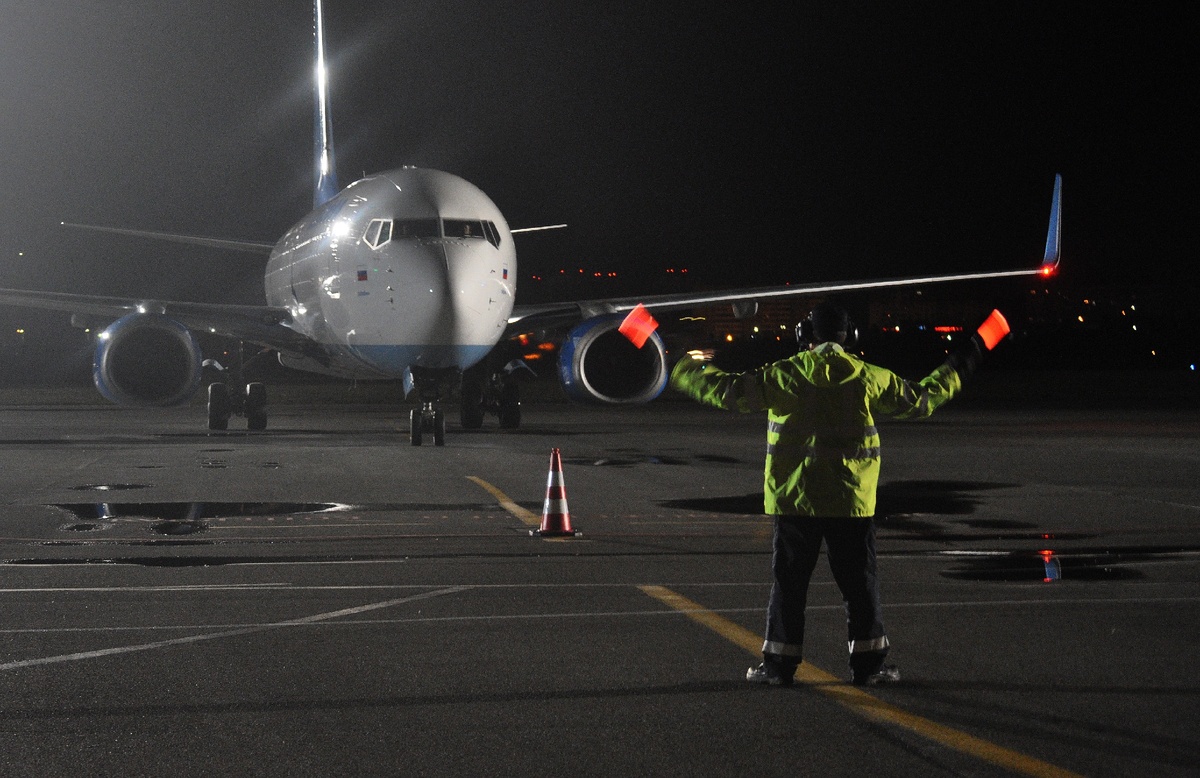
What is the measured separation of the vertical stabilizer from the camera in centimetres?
3428

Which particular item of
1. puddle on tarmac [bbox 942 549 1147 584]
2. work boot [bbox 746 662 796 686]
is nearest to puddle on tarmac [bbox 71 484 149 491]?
puddle on tarmac [bbox 942 549 1147 584]

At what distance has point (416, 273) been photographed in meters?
21.5

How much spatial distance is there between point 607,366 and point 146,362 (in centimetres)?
764

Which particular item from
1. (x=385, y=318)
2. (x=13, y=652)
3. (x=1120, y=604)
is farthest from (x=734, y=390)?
(x=385, y=318)

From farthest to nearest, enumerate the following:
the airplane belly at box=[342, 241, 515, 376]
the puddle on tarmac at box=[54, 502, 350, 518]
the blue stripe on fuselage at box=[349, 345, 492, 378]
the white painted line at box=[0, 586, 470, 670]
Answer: the blue stripe on fuselage at box=[349, 345, 492, 378] < the airplane belly at box=[342, 241, 515, 376] < the puddle on tarmac at box=[54, 502, 350, 518] < the white painted line at box=[0, 586, 470, 670]

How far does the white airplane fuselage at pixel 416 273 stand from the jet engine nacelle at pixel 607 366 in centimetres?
123

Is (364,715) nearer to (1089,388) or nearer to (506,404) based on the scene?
(506,404)

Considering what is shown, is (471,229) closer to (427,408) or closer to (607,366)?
(427,408)

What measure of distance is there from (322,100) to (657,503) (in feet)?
77.1

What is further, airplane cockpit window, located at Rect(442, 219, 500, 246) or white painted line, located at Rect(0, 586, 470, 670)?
airplane cockpit window, located at Rect(442, 219, 500, 246)

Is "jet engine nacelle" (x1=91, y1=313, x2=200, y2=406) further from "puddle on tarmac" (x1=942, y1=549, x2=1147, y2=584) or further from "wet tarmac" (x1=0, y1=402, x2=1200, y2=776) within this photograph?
"puddle on tarmac" (x1=942, y1=549, x2=1147, y2=584)

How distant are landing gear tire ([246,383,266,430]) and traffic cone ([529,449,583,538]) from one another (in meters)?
15.3

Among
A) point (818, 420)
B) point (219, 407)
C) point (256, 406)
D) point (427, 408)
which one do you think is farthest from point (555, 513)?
point (219, 407)

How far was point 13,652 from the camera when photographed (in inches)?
281
